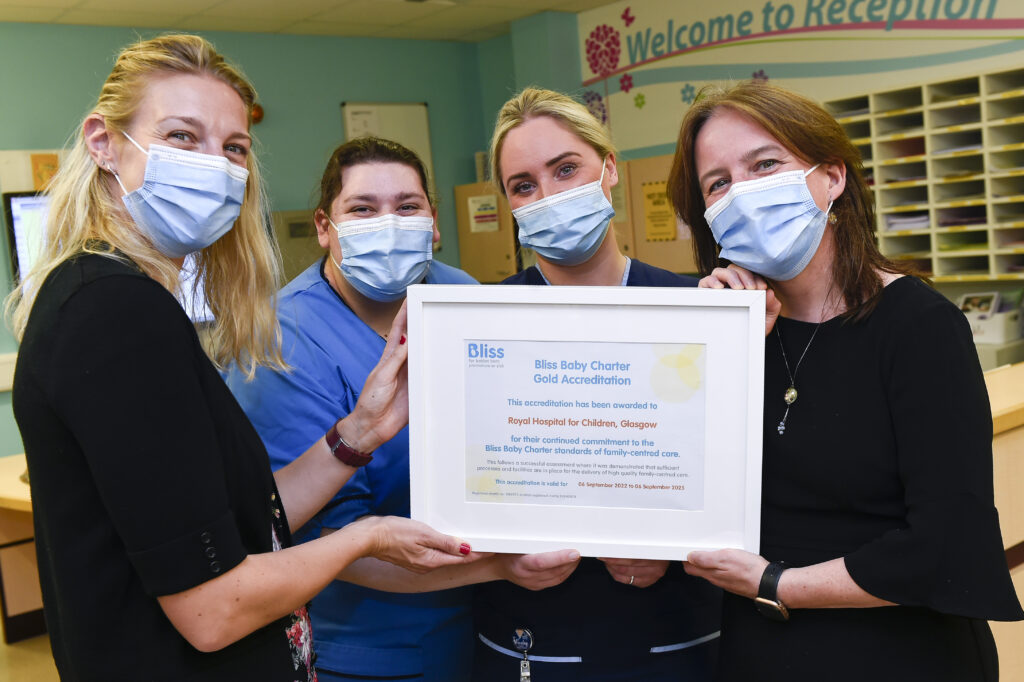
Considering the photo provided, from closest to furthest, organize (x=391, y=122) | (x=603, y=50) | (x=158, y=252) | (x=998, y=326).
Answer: (x=158, y=252)
(x=998, y=326)
(x=603, y=50)
(x=391, y=122)

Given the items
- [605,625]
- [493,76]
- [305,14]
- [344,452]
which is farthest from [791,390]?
[493,76]

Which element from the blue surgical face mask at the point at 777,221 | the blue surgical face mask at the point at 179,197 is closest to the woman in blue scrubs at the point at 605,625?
the blue surgical face mask at the point at 777,221

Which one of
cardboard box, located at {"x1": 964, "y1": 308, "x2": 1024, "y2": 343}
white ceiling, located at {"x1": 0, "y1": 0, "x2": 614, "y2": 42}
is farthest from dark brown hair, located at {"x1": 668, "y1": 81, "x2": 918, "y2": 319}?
white ceiling, located at {"x1": 0, "y1": 0, "x2": 614, "y2": 42}

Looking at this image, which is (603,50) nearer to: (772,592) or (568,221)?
(568,221)

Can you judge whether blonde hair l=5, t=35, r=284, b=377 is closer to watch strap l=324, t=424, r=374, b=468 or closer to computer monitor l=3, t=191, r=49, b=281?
watch strap l=324, t=424, r=374, b=468

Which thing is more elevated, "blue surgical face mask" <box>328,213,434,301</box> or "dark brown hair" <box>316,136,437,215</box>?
"dark brown hair" <box>316,136,437,215</box>

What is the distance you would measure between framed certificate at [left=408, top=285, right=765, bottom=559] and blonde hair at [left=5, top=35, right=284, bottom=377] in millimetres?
326

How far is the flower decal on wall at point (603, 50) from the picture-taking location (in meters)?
6.63

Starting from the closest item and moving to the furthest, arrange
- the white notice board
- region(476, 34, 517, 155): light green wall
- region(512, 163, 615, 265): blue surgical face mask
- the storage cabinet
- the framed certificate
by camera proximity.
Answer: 1. the framed certificate
2. region(512, 163, 615, 265): blue surgical face mask
3. the storage cabinet
4. the white notice board
5. region(476, 34, 517, 155): light green wall

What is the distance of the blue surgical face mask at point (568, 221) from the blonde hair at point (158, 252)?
1.69ft

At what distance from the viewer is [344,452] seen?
1.44m

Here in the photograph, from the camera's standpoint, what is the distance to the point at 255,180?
57.4 inches

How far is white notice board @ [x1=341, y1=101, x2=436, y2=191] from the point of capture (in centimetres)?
708

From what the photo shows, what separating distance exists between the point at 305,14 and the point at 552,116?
16.6 ft
